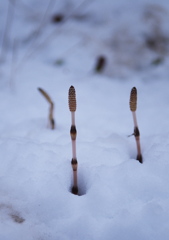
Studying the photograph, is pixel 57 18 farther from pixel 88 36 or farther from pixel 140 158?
pixel 140 158

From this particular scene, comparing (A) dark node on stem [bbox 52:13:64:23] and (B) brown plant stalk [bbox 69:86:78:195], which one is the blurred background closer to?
(A) dark node on stem [bbox 52:13:64:23]

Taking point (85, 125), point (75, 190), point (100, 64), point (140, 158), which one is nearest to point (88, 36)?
point (100, 64)

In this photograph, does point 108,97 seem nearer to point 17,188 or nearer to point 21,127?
point 21,127

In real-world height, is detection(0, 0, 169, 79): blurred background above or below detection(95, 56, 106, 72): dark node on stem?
above

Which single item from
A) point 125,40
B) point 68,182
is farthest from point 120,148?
point 125,40

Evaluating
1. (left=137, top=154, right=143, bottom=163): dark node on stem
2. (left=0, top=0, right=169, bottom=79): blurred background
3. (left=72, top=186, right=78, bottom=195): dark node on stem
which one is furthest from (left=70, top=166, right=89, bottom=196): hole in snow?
(left=0, top=0, right=169, bottom=79): blurred background

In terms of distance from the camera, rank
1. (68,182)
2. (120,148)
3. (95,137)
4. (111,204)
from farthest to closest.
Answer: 1. (95,137)
2. (120,148)
3. (68,182)
4. (111,204)

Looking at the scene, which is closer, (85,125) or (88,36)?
(85,125)

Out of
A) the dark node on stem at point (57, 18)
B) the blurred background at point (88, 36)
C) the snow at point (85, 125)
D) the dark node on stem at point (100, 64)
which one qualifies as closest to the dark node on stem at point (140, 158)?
the snow at point (85, 125)
